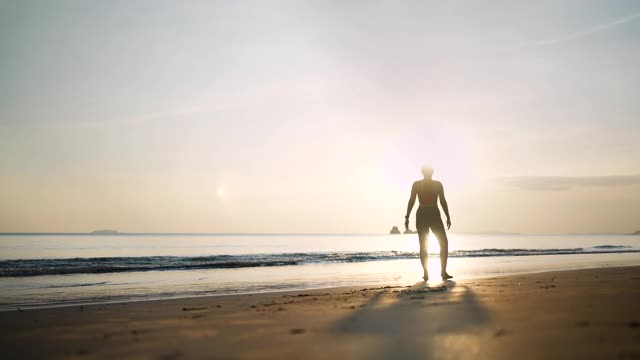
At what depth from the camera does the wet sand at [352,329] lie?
3.72 meters

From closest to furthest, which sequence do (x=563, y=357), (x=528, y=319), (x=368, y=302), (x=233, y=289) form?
(x=563, y=357), (x=528, y=319), (x=368, y=302), (x=233, y=289)

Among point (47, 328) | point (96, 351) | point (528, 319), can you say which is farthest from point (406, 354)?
point (47, 328)

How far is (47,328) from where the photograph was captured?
5.50 metres

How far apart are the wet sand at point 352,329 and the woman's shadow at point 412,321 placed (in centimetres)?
1

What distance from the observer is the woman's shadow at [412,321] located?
3791 millimetres

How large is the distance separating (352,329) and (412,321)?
0.72m

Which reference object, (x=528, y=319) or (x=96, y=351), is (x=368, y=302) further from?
(x=96, y=351)

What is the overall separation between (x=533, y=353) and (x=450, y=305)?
9.27ft

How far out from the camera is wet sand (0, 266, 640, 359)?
3.72 m

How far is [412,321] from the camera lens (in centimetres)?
505

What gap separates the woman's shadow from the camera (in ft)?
12.4

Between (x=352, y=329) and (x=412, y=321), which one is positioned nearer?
(x=352, y=329)

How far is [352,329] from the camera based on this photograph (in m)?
4.72

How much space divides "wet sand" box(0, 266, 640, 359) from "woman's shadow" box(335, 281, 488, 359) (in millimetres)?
10
